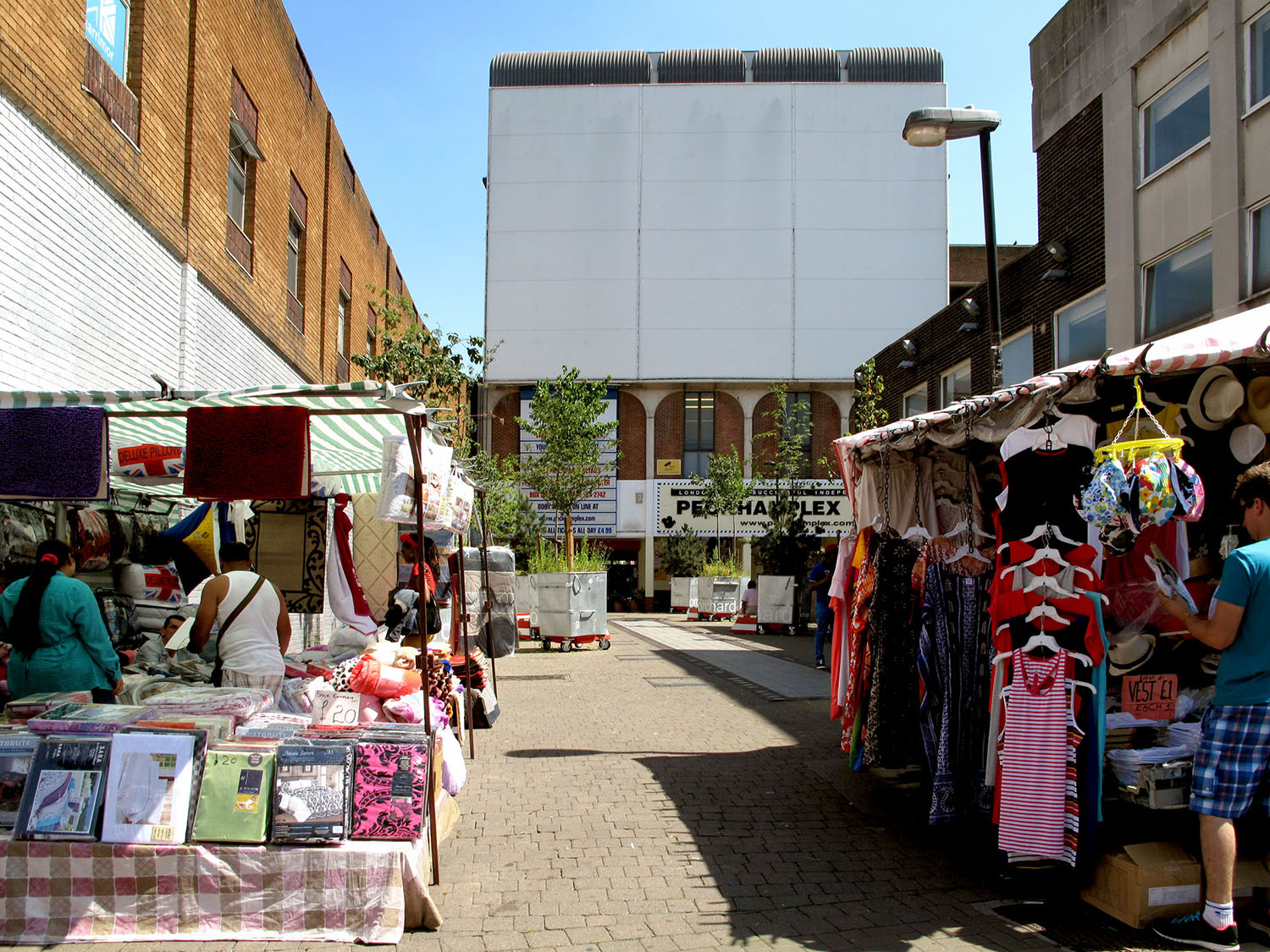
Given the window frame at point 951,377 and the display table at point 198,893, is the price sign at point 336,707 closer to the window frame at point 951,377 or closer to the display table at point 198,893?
the display table at point 198,893

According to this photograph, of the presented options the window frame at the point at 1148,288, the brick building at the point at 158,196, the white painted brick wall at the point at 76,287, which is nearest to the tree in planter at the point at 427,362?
the brick building at the point at 158,196

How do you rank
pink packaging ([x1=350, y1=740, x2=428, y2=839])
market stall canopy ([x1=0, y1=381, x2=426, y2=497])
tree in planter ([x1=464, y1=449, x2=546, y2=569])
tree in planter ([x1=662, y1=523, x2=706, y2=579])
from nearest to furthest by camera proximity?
pink packaging ([x1=350, y1=740, x2=428, y2=839]), market stall canopy ([x1=0, y1=381, x2=426, y2=497]), tree in planter ([x1=464, y1=449, x2=546, y2=569]), tree in planter ([x1=662, y1=523, x2=706, y2=579])

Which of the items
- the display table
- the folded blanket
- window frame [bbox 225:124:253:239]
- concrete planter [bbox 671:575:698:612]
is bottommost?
concrete planter [bbox 671:575:698:612]

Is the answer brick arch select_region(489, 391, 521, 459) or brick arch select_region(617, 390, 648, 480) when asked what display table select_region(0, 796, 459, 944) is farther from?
brick arch select_region(489, 391, 521, 459)

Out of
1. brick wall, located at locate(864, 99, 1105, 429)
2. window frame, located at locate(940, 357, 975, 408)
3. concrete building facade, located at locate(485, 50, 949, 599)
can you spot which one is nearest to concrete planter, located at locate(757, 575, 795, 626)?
window frame, located at locate(940, 357, 975, 408)

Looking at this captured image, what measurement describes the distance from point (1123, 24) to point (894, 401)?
1103 cm

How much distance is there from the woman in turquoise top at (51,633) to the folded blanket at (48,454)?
365 millimetres

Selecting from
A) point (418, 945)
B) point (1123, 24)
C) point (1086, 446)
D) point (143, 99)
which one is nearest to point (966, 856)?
point (1086, 446)

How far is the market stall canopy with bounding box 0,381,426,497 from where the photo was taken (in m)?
5.24

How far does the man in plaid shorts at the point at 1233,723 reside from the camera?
14.0ft

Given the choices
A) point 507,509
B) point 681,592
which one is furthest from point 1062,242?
point 681,592

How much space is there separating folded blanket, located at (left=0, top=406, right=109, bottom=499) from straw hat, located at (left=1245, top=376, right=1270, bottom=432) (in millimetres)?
6706

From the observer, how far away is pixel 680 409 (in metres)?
44.1

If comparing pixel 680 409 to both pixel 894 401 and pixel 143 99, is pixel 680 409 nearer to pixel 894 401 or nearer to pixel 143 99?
pixel 894 401
